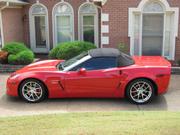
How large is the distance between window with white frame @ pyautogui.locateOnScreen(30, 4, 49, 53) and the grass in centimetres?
929

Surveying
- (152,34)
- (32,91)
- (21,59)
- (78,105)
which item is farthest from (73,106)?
(152,34)

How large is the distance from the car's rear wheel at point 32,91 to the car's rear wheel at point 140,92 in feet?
7.23

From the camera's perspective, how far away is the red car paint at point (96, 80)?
26.6 ft

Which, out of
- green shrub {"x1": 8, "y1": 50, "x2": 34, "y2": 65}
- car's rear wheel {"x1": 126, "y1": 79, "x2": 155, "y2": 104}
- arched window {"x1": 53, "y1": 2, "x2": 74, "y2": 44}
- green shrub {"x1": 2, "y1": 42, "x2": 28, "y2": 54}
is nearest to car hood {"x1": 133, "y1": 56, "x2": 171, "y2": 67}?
car's rear wheel {"x1": 126, "y1": 79, "x2": 155, "y2": 104}

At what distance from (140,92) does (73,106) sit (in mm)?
1738

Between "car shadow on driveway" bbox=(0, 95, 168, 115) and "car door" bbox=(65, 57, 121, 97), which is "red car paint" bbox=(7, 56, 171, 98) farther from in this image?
"car shadow on driveway" bbox=(0, 95, 168, 115)

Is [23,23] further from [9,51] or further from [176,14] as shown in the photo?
[176,14]

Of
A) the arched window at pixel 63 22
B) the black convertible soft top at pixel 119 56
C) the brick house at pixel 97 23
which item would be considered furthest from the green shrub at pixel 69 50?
the black convertible soft top at pixel 119 56

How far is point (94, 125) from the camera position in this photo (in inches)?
218

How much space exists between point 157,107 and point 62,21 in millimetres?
8227

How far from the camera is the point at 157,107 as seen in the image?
7949 millimetres

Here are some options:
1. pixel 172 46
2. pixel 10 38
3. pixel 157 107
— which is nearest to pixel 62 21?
pixel 10 38

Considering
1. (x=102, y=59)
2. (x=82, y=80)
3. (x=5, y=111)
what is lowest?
(x=5, y=111)

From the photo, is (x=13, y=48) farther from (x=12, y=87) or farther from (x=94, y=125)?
(x=94, y=125)
